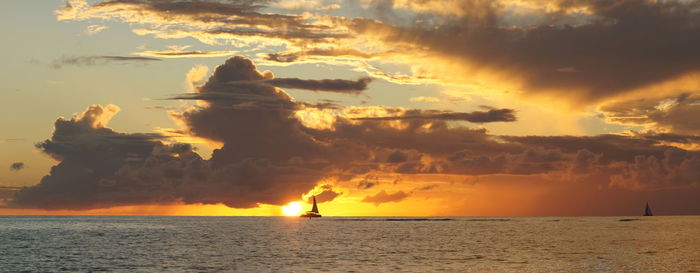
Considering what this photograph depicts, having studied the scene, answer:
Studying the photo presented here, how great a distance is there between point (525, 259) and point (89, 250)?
284 feet

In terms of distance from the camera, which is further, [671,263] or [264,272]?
[671,263]

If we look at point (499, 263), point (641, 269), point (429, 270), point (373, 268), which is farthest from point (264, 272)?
point (641, 269)

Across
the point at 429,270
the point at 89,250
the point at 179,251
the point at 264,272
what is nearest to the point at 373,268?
the point at 429,270

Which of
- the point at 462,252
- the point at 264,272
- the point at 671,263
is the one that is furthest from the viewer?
the point at 462,252

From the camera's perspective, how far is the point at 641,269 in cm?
10088

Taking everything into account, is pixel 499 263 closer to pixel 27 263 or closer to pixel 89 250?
pixel 27 263

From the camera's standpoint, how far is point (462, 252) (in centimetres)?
13588

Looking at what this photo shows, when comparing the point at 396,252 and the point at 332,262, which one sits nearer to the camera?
the point at 332,262

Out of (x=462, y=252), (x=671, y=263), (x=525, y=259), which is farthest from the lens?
(x=462, y=252)

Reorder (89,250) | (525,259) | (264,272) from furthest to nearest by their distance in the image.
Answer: (89,250) → (525,259) → (264,272)

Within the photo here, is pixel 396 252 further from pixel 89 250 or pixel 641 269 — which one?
pixel 89 250

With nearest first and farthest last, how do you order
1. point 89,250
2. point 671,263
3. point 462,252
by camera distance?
point 671,263 → point 462,252 → point 89,250

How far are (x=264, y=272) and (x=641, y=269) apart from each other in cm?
5059

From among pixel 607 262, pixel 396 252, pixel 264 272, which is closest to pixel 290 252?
pixel 396 252
